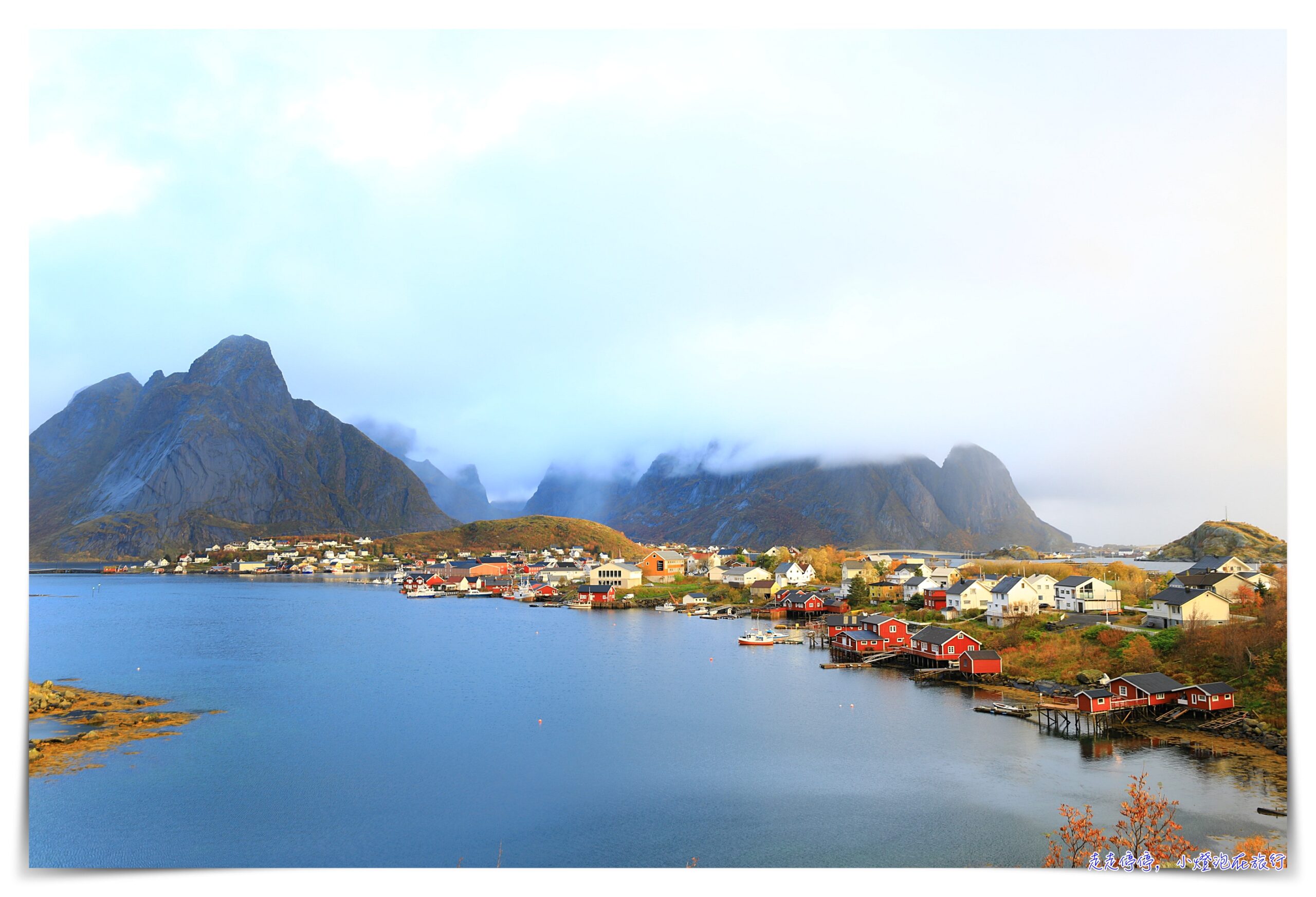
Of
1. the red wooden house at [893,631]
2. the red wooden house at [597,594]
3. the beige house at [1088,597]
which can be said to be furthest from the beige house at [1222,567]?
the red wooden house at [597,594]

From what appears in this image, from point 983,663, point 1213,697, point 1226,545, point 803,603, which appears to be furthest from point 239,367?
point 1213,697

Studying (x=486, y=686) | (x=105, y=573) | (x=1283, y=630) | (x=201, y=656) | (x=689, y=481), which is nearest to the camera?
(x=1283, y=630)

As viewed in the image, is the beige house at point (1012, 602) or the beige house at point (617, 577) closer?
→ the beige house at point (1012, 602)

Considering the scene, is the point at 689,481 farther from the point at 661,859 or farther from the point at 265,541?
the point at 661,859

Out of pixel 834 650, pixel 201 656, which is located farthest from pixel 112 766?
pixel 834 650

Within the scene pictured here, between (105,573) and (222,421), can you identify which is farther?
(222,421)

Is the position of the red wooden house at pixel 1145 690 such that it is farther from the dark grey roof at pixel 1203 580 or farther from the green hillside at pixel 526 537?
the green hillside at pixel 526 537

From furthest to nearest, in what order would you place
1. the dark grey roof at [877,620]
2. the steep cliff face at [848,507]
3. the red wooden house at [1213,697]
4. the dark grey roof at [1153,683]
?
1. the steep cliff face at [848,507]
2. the dark grey roof at [877,620]
3. the dark grey roof at [1153,683]
4. the red wooden house at [1213,697]
